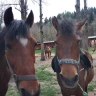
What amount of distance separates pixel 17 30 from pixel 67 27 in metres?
1.51

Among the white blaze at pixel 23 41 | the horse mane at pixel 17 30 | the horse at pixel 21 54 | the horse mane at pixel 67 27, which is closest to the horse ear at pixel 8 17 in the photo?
the horse at pixel 21 54

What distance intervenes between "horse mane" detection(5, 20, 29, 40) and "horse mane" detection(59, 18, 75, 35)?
1.27 m

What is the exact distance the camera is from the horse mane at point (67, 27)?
14.8 feet

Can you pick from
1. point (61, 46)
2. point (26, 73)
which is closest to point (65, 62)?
point (61, 46)

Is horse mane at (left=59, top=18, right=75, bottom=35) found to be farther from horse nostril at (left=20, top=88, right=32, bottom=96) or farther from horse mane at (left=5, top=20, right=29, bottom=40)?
horse nostril at (left=20, top=88, right=32, bottom=96)

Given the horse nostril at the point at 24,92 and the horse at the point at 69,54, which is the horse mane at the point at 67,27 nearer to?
the horse at the point at 69,54

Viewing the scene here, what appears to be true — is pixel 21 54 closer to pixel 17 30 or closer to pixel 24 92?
pixel 17 30

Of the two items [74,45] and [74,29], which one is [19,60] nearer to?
[74,45]

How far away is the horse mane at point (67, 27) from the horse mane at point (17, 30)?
1.27 meters

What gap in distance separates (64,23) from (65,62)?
3.13ft

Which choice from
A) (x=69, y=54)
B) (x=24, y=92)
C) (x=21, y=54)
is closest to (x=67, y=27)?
(x=69, y=54)

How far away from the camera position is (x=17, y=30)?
3.35m

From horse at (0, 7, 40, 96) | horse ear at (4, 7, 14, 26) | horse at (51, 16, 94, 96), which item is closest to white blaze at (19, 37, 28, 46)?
horse at (0, 7, 40, 96)

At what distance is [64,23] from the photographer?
465 cm
